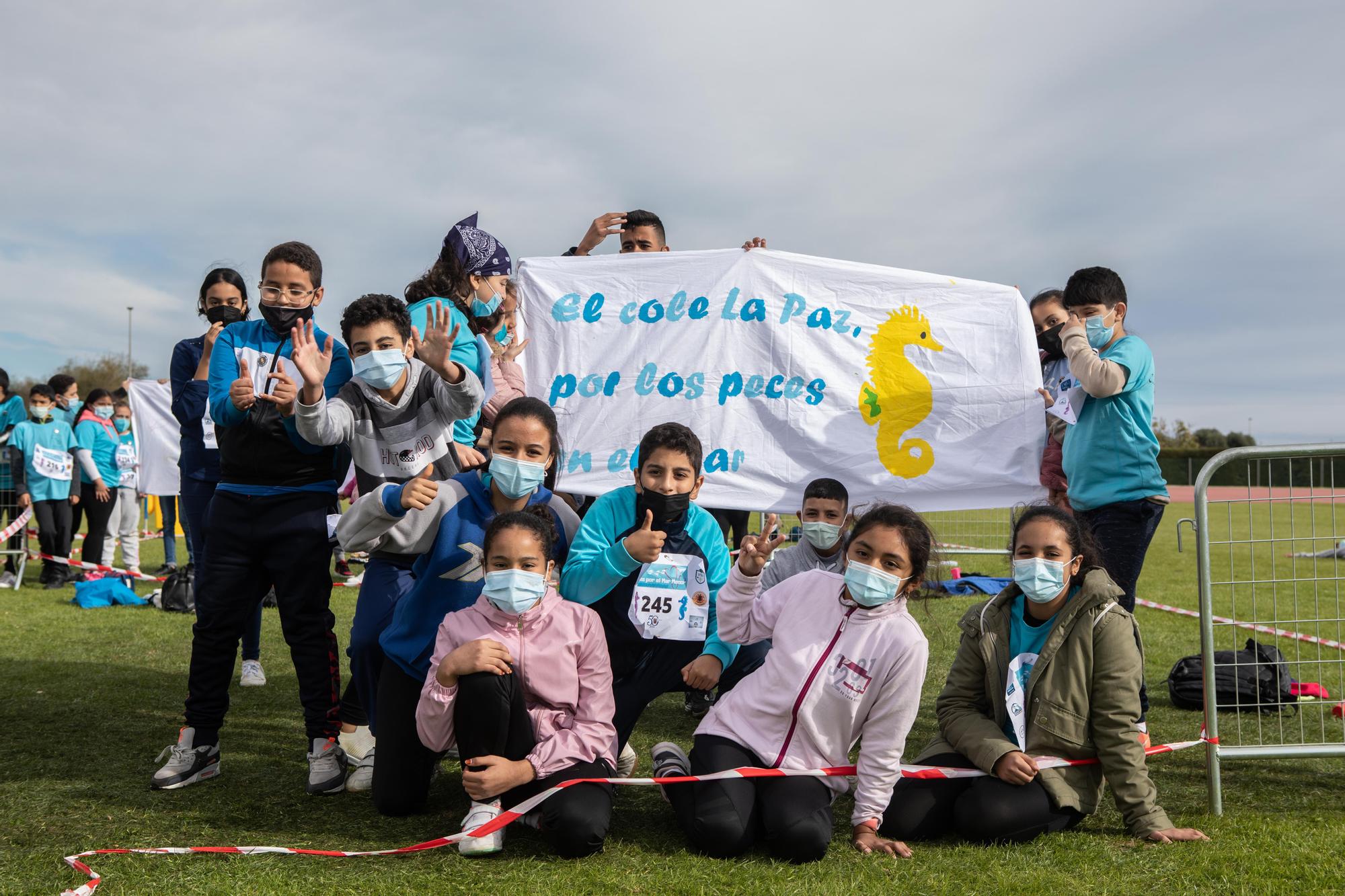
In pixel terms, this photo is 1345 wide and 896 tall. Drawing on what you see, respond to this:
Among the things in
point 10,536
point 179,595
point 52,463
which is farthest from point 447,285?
point 10,536

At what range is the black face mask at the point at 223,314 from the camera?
189 inches

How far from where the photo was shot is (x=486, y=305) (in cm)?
520

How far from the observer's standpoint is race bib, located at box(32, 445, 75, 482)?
10570mm

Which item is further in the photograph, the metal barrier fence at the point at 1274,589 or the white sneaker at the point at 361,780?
the white sneaker at the point at 361,780

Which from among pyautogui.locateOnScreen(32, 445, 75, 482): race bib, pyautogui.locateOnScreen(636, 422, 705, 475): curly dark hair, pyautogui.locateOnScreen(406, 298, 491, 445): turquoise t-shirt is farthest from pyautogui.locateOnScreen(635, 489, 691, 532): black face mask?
pyautogui.locateOnScreen(32, 445, 75, 482): race bib

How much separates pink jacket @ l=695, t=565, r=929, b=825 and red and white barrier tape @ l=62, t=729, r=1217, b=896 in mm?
85

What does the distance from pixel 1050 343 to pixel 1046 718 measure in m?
3.39

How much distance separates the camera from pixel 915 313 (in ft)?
20.3

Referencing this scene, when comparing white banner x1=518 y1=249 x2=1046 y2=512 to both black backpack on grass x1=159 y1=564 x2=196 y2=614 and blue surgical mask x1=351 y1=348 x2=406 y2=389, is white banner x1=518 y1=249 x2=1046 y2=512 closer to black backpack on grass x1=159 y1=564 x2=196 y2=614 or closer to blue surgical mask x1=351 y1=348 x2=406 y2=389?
blue surgical mask x1=351 y1=348 x2=406 y2=389

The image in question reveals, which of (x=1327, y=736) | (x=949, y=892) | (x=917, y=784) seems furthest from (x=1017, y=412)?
(x=949, y=892)

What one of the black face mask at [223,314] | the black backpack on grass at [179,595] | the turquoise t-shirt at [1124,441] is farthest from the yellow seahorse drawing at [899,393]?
the black backpack on grass at [179,595]

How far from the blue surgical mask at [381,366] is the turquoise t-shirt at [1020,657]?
2.71 m

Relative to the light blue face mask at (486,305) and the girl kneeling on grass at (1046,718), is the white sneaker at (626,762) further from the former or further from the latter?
the light blue face mask at (486,305)

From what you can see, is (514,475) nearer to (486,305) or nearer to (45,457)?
(486,305)
